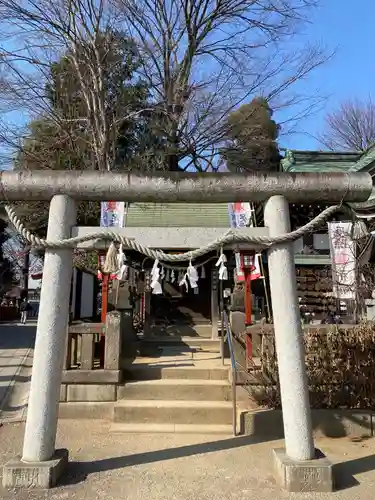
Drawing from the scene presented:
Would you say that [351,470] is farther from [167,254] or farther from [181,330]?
[181,330]

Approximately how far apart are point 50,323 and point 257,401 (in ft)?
11.3

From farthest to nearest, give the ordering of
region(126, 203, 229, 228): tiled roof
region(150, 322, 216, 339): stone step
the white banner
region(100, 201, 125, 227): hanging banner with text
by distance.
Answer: region(126, 203, 229, 228): tiled roof, region(150, 322, 216, 339): stone step, the white banner, region(100, 201, 125, 227): hanging banner with text

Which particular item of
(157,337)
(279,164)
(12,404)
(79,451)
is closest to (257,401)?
(79,451)

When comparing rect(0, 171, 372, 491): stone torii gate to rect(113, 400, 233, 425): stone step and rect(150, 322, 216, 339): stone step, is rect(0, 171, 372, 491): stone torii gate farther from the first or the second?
rect(150, 322, 216, 339): stone step

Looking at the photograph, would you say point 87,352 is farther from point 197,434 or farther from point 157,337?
point 157,337

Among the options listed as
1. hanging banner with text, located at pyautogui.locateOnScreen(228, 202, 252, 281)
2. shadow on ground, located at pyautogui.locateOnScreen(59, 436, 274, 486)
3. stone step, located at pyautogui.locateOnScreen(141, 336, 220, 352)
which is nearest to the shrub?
shadow on ground, located at pyautogui.locateOnScreen(59, 436, 274, 486)

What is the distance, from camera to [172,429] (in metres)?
5.91

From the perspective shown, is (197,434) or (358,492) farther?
(197,434)

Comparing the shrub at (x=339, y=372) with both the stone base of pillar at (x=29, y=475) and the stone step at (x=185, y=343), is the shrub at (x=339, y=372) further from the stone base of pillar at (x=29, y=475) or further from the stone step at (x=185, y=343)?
the stone step at (x=185, y=343)

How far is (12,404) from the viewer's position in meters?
6.89

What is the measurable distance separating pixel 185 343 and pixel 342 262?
184 inches

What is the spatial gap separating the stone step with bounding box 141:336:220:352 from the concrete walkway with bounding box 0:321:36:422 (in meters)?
2.72

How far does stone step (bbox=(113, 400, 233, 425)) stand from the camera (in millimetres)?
6156

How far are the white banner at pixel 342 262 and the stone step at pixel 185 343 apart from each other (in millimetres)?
3654
